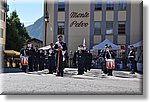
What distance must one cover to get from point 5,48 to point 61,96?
103cm

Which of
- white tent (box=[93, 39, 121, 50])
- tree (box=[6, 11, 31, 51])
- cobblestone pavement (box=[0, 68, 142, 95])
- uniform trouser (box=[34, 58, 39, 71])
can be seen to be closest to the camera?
cobblestone pavement (box=[0, 68, 142, 95])

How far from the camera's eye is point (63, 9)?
5.42m

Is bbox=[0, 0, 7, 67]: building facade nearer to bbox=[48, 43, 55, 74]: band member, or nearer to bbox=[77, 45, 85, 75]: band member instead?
bbox=[48, 43, 55, 74]: band member

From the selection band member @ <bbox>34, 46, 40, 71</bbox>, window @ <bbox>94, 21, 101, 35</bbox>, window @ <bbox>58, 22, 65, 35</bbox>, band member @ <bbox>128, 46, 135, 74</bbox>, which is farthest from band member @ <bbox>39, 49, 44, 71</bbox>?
band member @ <bbox>128, 46, 135, 74</bbox>

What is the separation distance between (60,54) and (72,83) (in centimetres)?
46

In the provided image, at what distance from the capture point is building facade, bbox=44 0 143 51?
5348 millimetres

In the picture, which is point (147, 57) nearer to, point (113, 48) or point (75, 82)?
point (113, 48)

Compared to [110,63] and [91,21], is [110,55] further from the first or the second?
[91,21]

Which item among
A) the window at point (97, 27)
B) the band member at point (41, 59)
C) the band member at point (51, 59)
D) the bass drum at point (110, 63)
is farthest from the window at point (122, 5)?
the band member at point (41, 59)

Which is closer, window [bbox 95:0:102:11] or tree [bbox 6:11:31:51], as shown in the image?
tree [bbox 6:11:31:51]

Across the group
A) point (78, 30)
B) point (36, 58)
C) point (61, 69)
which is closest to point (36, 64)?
point (36, 58)

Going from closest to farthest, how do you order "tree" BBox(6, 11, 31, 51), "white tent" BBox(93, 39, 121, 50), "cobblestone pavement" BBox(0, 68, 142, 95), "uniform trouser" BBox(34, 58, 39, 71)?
"cobblestone pavement" BBox(0, 68, 142, 95) < "tree" BBox(6, 11, 31, 51) < "white tent" BBox(93, 39, 121, 50) < "uniform trouser" BBox(34, 58, 39, 71)

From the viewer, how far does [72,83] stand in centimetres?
525

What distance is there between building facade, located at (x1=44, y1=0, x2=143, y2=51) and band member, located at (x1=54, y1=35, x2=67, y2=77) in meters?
0.06
